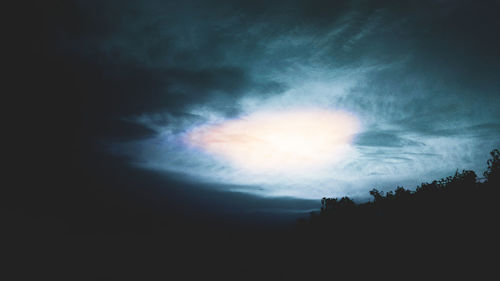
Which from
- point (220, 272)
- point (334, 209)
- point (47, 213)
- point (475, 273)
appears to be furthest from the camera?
point (47, 213)

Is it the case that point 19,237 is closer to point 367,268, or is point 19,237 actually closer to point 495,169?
point 367,268

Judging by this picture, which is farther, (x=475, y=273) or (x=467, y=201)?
(x=467, y=201)

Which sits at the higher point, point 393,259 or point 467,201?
point 467,201

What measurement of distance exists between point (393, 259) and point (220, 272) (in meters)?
25.5

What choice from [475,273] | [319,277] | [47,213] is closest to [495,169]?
[475,273]

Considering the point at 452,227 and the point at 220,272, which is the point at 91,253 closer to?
the point at 220,272

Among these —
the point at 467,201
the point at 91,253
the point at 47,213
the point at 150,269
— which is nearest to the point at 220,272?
the point at 150,269

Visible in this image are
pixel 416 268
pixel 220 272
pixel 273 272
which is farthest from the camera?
pixel 220 272

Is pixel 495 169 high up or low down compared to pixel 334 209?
up

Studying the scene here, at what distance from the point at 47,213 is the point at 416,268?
113 metres

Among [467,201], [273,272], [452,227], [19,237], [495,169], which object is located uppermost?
[495,169]

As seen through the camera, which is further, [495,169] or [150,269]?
[150,269]

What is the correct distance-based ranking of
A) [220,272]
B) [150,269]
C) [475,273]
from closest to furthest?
[475,273]
[220,272]
[150,269]

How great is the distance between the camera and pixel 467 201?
2031 cm
